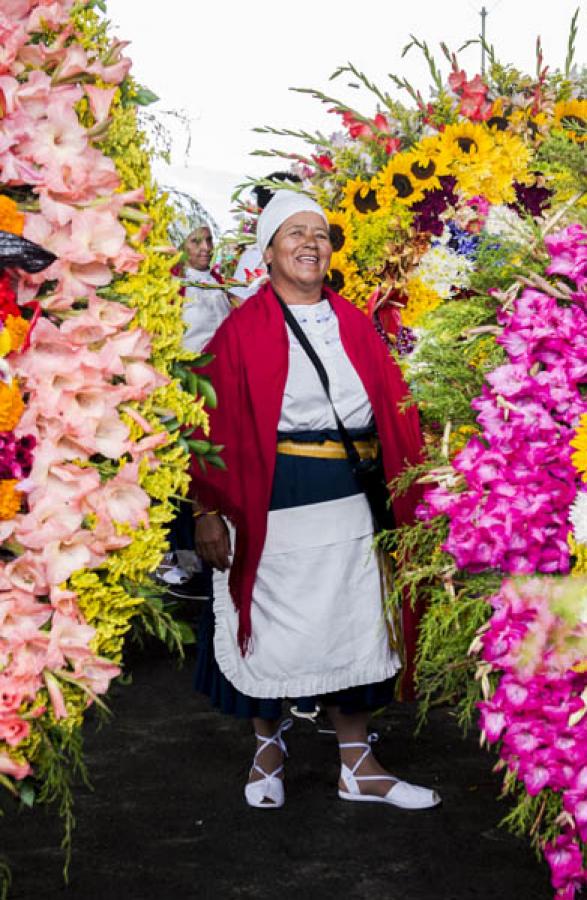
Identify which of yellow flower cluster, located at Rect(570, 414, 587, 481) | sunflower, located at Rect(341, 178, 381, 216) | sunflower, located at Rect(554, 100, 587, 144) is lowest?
yellow flower cluster, located at Rect(570, 414, 587, 481)

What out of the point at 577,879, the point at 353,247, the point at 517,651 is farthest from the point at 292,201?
the point at 577,879

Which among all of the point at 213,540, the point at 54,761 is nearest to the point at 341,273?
the point at 213,540

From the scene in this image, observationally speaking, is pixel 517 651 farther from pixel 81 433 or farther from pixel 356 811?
pixel 356 811

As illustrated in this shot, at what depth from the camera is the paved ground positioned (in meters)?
3.23

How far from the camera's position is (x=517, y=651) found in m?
2.36

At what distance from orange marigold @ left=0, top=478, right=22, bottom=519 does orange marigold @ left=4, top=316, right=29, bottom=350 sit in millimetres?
246

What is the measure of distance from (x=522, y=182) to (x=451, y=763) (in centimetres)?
218

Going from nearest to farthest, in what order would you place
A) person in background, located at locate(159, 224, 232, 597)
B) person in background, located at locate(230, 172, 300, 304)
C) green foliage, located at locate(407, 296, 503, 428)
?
green foliage, located at locate(407, 296, 503, 428), person in background, located at locate(230, 172, 300, 304), person in background, located at locate(159, 224, 232, 597)

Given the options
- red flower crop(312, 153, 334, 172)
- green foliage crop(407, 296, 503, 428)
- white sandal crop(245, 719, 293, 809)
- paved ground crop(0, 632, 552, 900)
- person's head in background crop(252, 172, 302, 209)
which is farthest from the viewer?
person's head in background crop(252, 172, 302, 209)

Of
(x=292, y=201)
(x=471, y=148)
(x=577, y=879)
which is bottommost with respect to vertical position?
(x=577, y=879)

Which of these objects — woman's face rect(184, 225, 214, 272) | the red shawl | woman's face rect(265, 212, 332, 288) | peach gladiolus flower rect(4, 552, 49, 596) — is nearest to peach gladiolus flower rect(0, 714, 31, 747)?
peach gladiolus flower rect(4, 552, 49, 596)

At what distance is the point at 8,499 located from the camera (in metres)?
2.11

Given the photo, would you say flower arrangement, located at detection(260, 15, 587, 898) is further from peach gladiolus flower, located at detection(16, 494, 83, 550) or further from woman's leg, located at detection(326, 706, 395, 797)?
peach gladiolus flower, located at detection(16, 494, 83, 550)

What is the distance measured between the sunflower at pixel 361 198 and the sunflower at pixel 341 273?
18 centimetres
